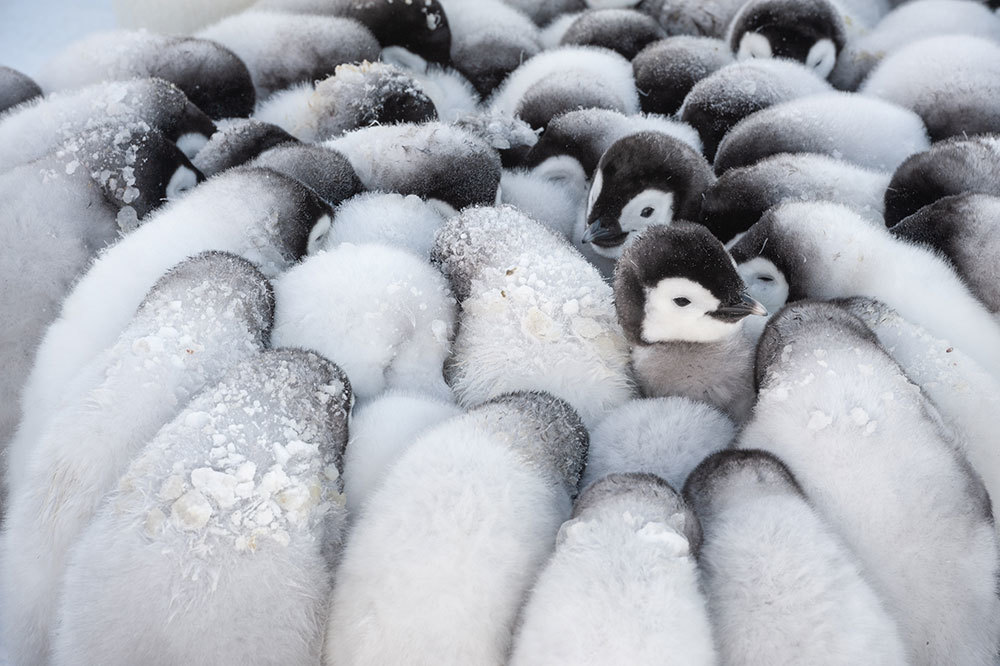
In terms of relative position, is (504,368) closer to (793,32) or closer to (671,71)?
(671,71)

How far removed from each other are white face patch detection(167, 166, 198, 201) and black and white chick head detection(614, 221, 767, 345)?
3.87 ft

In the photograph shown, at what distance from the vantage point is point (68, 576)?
1.34m

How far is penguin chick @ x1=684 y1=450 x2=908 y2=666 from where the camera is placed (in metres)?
1.18

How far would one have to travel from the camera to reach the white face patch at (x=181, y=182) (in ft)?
7.46

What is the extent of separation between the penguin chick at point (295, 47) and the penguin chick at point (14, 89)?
56 cm

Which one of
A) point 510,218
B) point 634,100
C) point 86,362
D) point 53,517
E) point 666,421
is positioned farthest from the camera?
point 634,100

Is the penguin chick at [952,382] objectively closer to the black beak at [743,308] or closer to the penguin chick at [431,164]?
the black beak at [743,308]

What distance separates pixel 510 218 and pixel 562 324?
0.34 metres

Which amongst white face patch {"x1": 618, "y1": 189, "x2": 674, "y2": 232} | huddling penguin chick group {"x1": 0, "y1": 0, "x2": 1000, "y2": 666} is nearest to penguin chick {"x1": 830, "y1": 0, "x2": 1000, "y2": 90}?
huddling penguin chick group {"x1": 0, "y1": 0, "x2": 1000, "y2": 666}

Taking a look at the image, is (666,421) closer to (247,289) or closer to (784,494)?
(784,494)

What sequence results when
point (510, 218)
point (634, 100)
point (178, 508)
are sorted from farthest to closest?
point (634, 100), point (510, 218), point (178, 508)

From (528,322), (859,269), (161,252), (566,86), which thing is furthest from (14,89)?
(859,269)

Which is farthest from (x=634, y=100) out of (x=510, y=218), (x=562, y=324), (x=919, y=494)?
(x=919, y=494)

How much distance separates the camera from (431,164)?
2.29m
